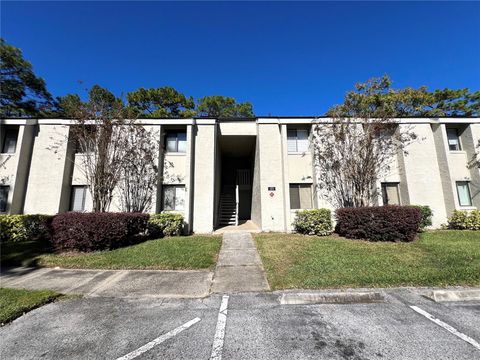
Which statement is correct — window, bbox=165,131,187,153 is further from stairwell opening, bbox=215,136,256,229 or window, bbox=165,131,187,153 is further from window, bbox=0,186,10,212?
window, bbox=0,186,10,212

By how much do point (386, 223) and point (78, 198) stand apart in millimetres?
14820

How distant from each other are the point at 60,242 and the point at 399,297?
1014 centimetres

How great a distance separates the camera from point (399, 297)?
420 centimetres

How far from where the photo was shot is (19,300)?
4031 mm

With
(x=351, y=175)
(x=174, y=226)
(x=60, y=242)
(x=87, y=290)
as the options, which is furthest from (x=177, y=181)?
(x=351, y=175)

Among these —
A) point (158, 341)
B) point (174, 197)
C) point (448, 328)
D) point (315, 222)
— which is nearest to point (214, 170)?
point (174, 197)

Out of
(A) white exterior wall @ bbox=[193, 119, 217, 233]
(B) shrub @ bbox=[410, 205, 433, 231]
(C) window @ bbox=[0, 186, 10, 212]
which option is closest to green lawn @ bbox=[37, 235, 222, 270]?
(A) white exterior wall @ bbox=[193, 119, 217, 233]

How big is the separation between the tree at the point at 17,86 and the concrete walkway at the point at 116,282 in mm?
18642

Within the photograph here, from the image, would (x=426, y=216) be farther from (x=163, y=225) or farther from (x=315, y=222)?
(x=163, y=225)

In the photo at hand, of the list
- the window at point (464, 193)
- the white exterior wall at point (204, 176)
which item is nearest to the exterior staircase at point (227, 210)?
the white exterior wall at point (204, 176)

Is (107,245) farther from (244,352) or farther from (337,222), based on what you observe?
(337,222)

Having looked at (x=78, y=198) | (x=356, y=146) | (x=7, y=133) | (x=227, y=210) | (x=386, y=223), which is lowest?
(x=386, y=223)

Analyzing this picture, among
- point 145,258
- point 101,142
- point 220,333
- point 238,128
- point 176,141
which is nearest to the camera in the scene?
point 220,333

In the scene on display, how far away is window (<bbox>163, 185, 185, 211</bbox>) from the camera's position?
37.8 feet
